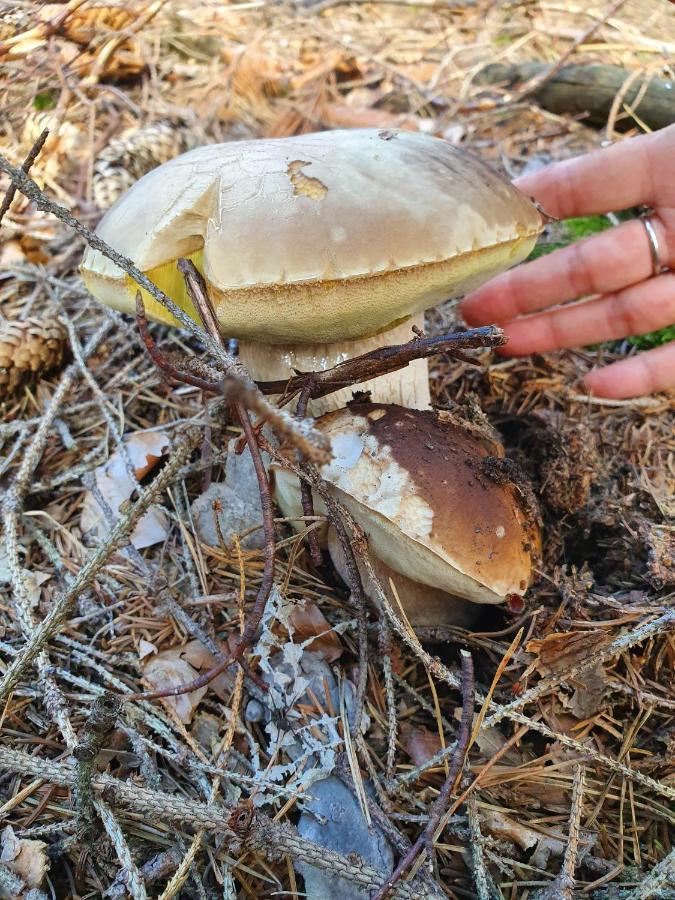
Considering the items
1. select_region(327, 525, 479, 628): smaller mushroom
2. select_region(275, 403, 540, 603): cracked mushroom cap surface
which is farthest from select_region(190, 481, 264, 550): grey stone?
select_region(275, 403, 540, 603): cracked mushroom cap surface

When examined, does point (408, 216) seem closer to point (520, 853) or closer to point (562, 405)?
point (562, 405)

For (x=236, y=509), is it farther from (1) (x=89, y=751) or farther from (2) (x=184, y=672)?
(1) (x=89, y=751)

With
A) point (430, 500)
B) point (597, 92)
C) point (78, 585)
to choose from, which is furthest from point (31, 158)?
point (597, 92)

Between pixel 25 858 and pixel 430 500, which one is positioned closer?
pixel 25 858

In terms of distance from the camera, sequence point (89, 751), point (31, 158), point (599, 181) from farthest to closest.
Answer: point (599, 181) < point (31, 158) < point (89, 751)

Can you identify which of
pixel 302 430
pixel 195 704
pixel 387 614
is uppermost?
pixel 302 430

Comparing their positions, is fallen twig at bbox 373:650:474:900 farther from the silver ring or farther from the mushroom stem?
the silver ring

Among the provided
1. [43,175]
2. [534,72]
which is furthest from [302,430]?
[534,72]
